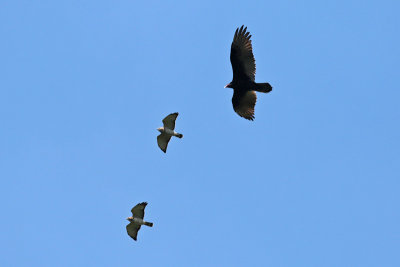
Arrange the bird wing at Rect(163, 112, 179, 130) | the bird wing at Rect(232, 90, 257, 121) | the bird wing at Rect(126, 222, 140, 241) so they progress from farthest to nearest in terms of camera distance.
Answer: the bird wing at Rect(126, 222, 140, 241), the bird wing at Rect(232, 90, 257, 121), the bird wing at Rect(163, 112, 179, 130)

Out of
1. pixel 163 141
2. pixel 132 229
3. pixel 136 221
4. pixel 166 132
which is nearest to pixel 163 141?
pixel 163 141

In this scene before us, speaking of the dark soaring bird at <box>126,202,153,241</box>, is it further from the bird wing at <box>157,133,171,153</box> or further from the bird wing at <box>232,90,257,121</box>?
Result: the bird wing at <box>232,90,257,121</box>

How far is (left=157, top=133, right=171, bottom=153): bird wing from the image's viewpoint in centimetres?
5591

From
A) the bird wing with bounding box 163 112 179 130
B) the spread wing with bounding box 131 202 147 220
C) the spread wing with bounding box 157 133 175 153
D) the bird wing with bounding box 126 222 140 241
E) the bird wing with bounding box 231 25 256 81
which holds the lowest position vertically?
the bird wing with bounding box 126 222 140 241

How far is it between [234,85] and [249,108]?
4.59 ft

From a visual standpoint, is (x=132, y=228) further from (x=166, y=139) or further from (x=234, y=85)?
(x=234, y=85)

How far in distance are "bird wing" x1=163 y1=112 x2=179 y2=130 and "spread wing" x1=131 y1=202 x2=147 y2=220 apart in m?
4.21

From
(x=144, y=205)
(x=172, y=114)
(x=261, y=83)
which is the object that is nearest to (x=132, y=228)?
(x=144, y=205)

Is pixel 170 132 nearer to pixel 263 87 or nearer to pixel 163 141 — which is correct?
pixel 163 141

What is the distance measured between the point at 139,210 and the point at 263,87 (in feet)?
29.8

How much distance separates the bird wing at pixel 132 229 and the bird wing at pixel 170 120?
223 inches

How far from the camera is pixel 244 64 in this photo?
2154 inches

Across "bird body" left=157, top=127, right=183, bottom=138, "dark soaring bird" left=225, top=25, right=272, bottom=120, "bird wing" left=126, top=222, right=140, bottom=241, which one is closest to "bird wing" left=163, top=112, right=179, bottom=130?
"bird body" left=157, top=127, right=183, bottom=138

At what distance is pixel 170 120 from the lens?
55125 millimetres
